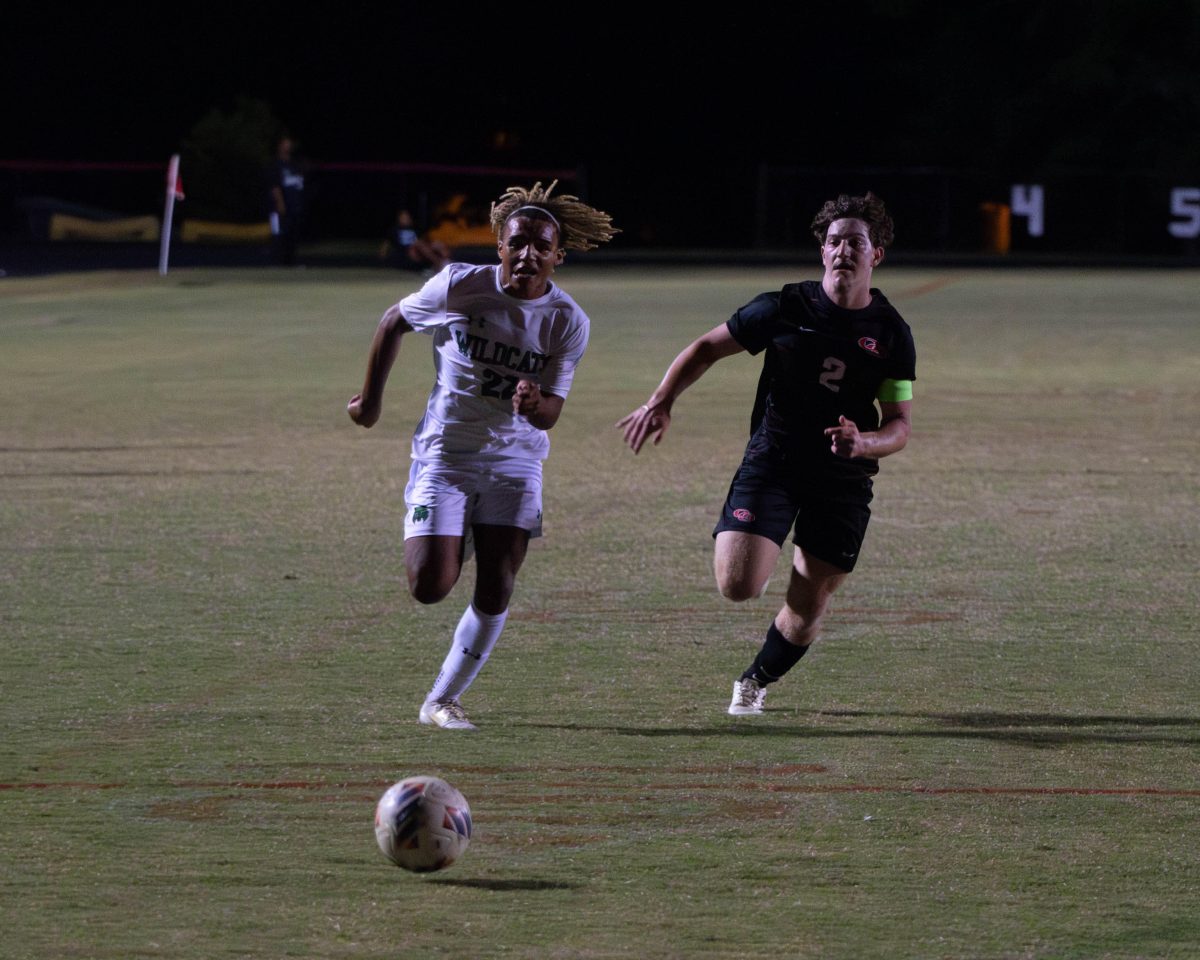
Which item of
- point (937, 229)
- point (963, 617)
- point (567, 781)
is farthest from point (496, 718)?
point (937, 229)

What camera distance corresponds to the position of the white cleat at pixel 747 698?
6.93m

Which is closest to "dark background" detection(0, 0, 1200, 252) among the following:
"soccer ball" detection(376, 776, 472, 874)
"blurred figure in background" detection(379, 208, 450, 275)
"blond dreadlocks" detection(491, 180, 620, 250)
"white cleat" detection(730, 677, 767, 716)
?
"blurred figure in background" detection(379, 208, 450, 275)

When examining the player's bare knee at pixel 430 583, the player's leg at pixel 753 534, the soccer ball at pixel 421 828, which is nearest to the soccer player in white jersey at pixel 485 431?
the player's bare knee at pixel 430 583

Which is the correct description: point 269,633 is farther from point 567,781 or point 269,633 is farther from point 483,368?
point 567,781

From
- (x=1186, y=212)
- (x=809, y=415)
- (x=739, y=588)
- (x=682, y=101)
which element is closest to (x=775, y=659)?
(x=739, y=588)

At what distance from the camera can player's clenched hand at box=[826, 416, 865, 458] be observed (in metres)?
6.48

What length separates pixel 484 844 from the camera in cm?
539

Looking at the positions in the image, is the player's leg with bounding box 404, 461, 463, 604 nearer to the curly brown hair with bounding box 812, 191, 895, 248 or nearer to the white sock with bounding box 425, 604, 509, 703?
the white sock with bounding box 425, 604, 509, 703

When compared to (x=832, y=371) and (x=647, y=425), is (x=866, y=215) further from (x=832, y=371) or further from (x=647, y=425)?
(x=647, y=425)

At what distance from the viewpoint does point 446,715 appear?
6656mm

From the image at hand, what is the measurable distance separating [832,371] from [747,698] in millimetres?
1205

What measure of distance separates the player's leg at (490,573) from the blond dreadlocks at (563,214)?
90 centimetres

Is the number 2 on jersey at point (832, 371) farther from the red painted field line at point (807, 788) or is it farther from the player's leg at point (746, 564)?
the red painted field line at point (807, 788)

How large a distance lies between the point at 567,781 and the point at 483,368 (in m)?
1.56
